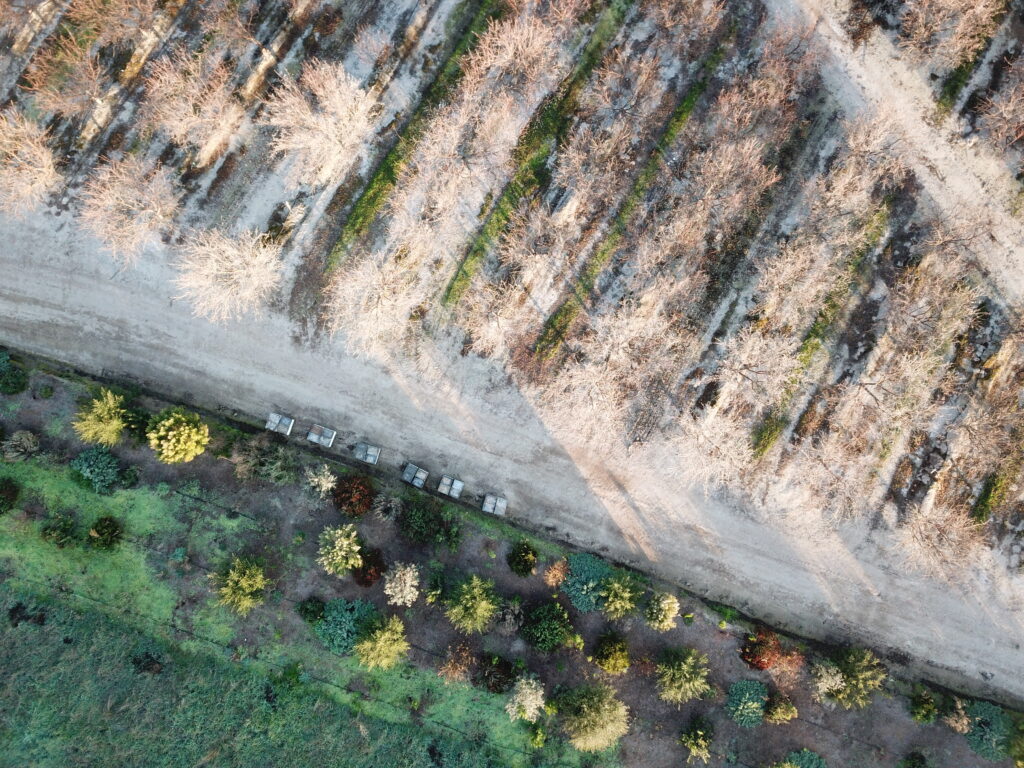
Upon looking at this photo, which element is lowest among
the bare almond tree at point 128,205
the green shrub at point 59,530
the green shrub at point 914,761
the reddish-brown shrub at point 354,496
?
the green shrub at point 59,530

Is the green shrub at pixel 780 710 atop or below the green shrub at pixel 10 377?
atop

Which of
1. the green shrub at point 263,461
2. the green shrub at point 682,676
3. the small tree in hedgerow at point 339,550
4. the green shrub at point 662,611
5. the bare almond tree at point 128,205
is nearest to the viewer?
the small tree in hedgerow at point 339,550

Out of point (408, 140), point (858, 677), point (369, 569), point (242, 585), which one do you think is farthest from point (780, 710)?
point (408, 140)

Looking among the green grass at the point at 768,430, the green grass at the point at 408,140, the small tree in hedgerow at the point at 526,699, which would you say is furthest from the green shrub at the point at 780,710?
the green grass at the point at 408,140

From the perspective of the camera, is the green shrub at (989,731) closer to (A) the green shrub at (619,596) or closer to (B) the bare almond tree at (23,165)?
(A) the green shrub at (619,596)

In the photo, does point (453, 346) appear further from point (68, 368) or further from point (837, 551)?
point (837, 551)

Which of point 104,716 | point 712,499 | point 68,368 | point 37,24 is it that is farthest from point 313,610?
point 37,24

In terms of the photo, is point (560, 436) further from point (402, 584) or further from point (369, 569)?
point (369, 569)
